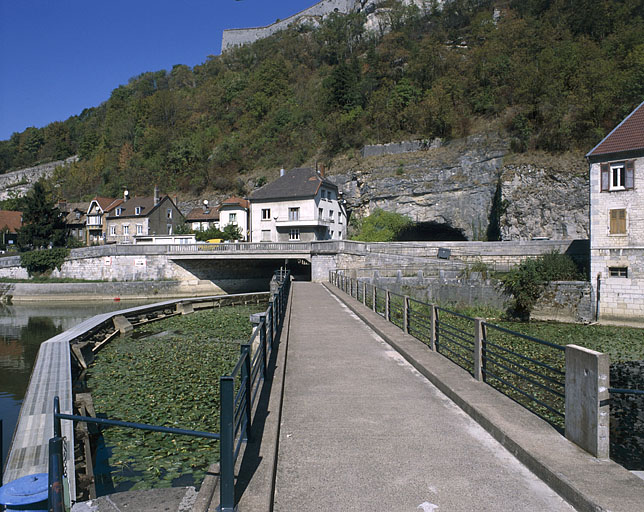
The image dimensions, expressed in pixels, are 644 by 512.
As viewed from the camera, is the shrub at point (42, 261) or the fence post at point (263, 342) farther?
the shrub at point (42, 261)

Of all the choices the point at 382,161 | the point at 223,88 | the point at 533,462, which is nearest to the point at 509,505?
the point at 533,462

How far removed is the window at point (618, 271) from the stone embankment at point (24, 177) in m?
117

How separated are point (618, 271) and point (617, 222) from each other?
2878 millimetres

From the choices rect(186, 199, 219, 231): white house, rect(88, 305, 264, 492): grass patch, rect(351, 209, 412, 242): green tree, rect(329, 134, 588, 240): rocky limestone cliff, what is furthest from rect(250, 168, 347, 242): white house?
rect(88, 305, 264, 492): grass patch

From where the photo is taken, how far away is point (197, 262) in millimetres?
43125

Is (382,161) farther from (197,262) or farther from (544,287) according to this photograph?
(544,287)

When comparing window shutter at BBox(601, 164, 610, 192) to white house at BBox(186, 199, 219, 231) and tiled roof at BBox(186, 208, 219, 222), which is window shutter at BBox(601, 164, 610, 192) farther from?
tiled roof at BBox(186, 208, 219, 222)

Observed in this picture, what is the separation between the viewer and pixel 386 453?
5008mm

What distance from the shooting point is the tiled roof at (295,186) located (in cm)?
5188

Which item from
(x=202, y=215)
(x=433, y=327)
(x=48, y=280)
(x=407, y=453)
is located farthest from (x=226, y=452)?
(x=202, y=215)

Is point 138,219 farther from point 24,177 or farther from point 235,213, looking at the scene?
point 24,177

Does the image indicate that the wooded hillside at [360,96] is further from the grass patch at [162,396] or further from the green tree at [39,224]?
the grass patch at [162,396]

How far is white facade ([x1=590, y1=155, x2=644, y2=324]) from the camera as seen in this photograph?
85.6 feet

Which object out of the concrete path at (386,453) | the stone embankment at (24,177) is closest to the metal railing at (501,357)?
the concrete path at (386,453)
